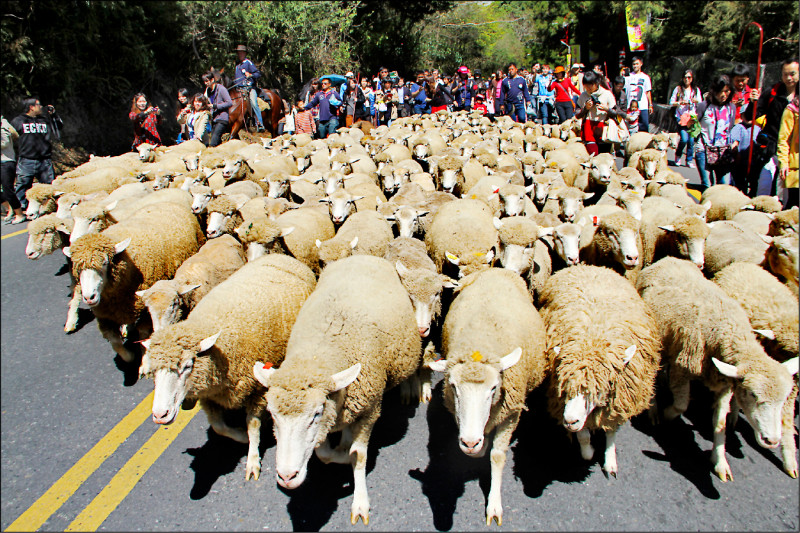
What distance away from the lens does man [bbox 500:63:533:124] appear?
13484 millimetres

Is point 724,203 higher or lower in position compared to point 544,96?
lower

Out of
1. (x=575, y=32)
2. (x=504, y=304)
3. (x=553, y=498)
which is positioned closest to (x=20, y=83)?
(x=504, y=304)

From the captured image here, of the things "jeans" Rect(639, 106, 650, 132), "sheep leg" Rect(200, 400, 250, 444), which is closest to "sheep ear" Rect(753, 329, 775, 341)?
"sheep leg" Rect(200, 400, 250, 444)

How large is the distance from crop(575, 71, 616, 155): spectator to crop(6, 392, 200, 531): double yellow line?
7.54 m

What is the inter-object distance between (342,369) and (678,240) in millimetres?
3441

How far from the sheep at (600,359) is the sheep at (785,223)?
1.75 m

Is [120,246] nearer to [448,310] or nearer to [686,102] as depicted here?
[448,310]

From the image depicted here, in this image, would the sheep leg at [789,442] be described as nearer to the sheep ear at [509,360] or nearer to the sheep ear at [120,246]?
the sheep ear at [509,360]

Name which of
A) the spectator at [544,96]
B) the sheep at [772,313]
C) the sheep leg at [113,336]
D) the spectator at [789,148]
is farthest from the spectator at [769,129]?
the spectator at [544,96]

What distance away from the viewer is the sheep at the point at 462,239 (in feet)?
14.2

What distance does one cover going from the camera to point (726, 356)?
302cm

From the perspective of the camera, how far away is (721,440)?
310cm

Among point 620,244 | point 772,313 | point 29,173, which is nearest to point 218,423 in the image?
point 620,244

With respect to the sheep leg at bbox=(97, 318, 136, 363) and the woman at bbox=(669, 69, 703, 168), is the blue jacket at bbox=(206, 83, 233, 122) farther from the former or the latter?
the woman at bbox=(669, 69, 703, 168)
